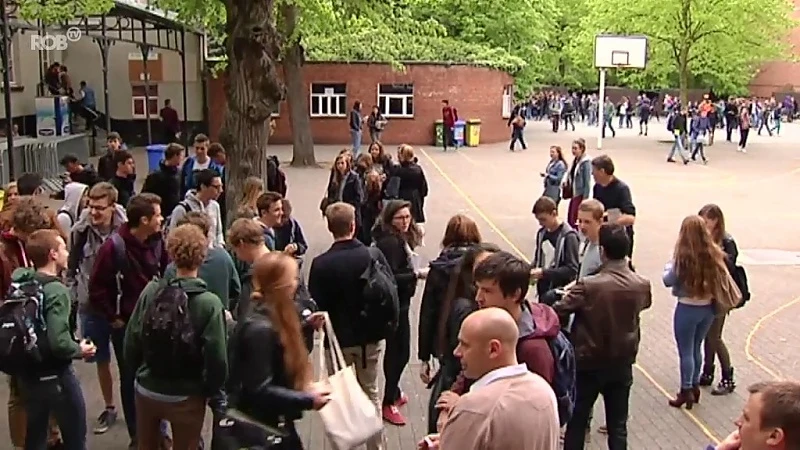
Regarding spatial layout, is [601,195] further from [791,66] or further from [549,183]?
[791,66]

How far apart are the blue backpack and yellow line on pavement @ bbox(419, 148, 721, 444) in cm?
290

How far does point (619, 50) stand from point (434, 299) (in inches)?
1322

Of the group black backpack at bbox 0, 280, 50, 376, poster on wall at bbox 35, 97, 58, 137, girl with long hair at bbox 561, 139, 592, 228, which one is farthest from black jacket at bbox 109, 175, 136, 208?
poster on wall at bbox 35, 97, 58, 137

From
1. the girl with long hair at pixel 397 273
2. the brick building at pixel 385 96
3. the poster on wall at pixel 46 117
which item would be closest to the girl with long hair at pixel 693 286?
the girl with long hair at pixel 397 273

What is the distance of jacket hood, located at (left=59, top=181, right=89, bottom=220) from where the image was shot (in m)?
9.18

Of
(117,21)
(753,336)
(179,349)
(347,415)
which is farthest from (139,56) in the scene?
(347,415)

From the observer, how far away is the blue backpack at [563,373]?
4638 mm

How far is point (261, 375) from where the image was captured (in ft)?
14.8

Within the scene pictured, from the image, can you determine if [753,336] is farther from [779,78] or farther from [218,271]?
[779,78]

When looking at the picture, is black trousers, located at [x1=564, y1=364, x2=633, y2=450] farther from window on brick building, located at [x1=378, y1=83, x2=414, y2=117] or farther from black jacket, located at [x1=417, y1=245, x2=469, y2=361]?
window on brick building, located at [x1=378, y1=83, x2=414, y2=117]

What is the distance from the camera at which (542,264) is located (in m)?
8.74

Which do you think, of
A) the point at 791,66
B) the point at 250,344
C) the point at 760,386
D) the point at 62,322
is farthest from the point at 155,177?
the point at 791,66

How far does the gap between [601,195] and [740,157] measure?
1062 inches

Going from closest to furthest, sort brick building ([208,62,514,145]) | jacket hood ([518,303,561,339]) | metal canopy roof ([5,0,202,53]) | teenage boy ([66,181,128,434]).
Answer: jacket hood ([518,303,561,339]), teenage boy ([66,181,128,434]), metal canopy roof ([5,0,202,53]), brick building ([208,62,514,145])
